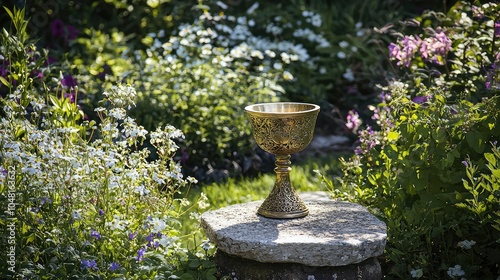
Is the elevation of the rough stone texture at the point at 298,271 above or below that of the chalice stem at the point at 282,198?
below

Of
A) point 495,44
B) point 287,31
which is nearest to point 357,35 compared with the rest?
point 287,31

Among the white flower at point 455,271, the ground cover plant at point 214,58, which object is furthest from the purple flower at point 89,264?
the ground cover plant at point 214,58

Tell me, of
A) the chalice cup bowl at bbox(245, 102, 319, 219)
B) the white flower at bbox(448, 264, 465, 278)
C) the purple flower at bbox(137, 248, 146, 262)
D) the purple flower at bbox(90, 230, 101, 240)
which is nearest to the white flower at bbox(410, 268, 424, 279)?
the white flower at bbox(448, 264, 465, 278)

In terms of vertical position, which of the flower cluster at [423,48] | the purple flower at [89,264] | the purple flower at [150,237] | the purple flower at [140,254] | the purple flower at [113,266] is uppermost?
the flower cluster at [423,48]

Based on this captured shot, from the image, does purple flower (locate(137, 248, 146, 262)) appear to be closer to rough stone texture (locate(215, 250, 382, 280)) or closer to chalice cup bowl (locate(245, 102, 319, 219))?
rough stone texture (locate(215, 250, 382, 280))

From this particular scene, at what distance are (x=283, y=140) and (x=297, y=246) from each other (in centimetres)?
47

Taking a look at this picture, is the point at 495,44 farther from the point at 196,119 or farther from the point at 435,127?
the point at 196,119

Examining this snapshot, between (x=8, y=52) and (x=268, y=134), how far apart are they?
1.23 meters

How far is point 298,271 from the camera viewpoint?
114 inches

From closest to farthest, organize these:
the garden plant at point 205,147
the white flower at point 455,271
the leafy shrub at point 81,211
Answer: the leafy shrub at point 81,211
the garden plant at point 205,147
the white flower at point 455,271

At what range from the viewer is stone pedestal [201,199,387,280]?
2.80 meters

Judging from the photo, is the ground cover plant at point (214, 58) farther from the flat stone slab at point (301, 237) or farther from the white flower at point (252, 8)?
the flat stone slab at point (301, 237)

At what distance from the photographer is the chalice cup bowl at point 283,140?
300 cm

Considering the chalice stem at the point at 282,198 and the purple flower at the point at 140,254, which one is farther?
the chalice stem at the point at 282,198
